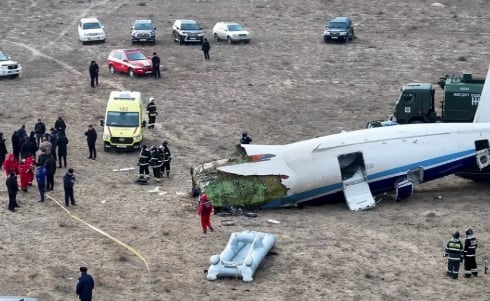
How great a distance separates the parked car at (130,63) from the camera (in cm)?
5403

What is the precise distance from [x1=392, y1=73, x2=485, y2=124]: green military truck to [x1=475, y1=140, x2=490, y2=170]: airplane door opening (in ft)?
24.5

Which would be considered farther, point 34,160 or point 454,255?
point 34,160

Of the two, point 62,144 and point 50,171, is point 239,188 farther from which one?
point 62,144

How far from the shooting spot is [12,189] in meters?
33.6

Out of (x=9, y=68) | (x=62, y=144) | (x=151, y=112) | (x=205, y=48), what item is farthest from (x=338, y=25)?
(x=62, y=144)

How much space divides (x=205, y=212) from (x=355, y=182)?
246 inches

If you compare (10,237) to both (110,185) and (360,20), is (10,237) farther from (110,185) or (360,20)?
(360,20)

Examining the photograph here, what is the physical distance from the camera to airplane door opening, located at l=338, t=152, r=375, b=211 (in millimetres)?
34938

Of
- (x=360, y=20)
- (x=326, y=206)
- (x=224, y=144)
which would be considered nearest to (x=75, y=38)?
(x=360, y=20)

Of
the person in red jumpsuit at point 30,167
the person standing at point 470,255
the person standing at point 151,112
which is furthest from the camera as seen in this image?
the person standing at point 151,112

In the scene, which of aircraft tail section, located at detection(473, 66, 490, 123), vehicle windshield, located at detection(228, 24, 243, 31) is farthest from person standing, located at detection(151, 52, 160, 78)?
aircraft tail section, located at detection(473, 66, 490, 123)

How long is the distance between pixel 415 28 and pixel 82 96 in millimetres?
24953

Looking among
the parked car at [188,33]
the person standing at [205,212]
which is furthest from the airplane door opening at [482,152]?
the parked car at [188,33]

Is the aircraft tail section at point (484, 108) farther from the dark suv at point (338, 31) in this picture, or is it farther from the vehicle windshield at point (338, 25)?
the vehicle windshield at point (338, 25)
